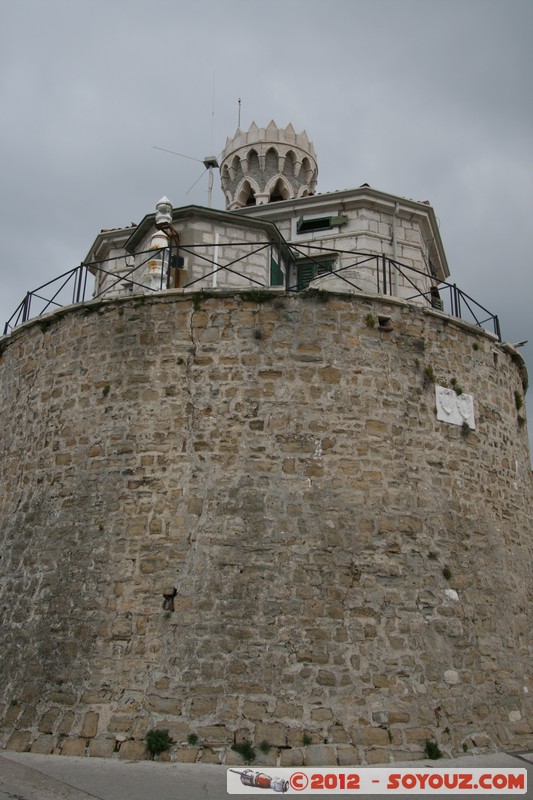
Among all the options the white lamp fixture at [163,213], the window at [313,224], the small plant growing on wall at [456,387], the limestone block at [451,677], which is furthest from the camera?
the window at [313,224]

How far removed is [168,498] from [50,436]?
7.65ft

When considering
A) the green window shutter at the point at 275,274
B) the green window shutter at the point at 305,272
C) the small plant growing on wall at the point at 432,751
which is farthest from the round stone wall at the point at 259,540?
the green window shutter at the point at 305,272

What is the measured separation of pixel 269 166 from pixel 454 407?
1151 cm

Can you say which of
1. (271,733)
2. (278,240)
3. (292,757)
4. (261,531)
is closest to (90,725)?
(271,733)

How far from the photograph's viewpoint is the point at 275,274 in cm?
1350

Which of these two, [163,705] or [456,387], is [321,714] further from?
[456,387]

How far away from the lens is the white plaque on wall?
1097cm

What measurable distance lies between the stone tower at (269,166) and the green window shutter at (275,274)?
677cm

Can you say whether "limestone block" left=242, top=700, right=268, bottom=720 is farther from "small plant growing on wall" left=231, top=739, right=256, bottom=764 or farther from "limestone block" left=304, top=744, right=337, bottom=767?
"limestone block" left=304, top=744, right=337, bottom=767

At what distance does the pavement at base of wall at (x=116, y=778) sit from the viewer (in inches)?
280

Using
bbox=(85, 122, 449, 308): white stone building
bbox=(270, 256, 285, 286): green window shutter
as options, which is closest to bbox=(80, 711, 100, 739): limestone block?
bbox=(85, 122, 449, 308): white stone building

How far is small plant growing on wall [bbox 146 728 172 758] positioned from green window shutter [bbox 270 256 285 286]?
752 centimetres

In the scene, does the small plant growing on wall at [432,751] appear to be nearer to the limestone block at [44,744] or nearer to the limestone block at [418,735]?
the limestone block at [418,735]

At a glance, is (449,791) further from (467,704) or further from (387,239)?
(387,239)
